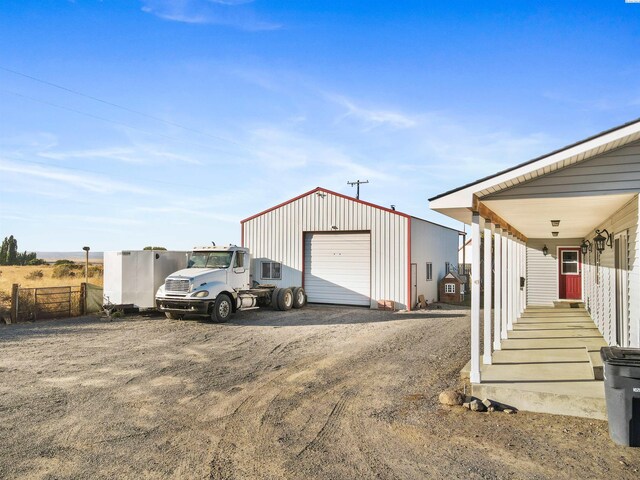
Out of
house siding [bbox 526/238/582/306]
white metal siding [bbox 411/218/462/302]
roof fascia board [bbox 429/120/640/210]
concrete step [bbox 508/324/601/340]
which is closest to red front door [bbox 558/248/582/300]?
house siding [bbox 526/238/582/306]

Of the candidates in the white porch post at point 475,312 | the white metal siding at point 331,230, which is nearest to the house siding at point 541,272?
the white metal siding at point 331,230

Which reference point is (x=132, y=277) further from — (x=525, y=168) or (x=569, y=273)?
(x=569, y=273)

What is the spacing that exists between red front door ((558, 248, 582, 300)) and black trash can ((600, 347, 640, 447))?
13196mm

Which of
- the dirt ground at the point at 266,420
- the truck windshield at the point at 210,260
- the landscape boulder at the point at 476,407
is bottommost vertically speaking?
the dirt ground at the point at 266,420

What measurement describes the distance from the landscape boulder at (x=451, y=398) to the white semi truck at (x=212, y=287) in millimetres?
9250

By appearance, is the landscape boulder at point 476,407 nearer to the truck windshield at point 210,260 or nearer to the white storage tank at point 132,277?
the truck windshield at point 210,260

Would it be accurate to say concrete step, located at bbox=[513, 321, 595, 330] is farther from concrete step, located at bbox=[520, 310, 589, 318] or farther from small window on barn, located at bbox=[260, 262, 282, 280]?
small window on barn, located at bbox=[260, 262, 282, 280]

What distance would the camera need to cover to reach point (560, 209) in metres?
8.33

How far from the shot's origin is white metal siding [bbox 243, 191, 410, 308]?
1878 centimetres

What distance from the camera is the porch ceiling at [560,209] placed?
714 centimetres

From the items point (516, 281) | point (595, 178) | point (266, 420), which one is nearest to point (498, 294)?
point (516, 281)

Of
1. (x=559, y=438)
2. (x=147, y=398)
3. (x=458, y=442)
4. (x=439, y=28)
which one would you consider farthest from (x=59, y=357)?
(x=439, y=28)

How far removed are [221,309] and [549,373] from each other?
32.9ft

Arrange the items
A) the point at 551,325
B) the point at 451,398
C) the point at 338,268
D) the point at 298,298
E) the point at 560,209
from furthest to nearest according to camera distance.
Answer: the point at 338,268
the point at 298,298
the point at 551,325
the point at 560,209
the point at 451,398
